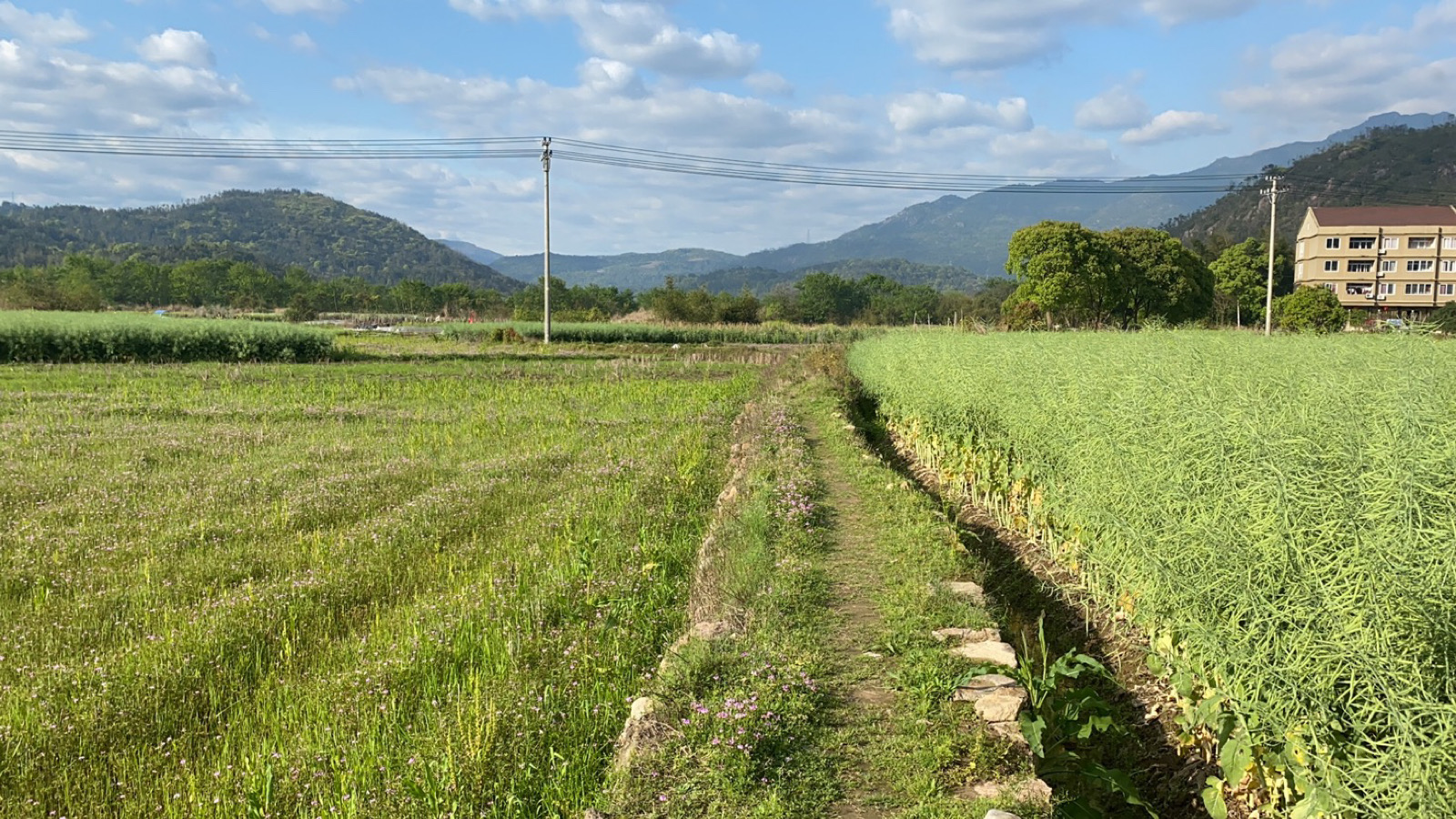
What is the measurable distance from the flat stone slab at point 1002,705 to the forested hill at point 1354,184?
111248 millimetres

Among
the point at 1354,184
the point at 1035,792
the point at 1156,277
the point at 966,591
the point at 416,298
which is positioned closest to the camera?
the point at 1035,792

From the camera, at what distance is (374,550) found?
286 inches

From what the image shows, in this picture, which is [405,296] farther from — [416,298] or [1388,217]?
[1388,217]

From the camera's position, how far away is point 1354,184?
112 m

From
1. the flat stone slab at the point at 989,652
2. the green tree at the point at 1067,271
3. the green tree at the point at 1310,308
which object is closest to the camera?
the flat stone slab at the point at 989,652

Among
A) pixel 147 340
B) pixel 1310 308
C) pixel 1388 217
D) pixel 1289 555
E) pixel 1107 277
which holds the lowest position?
pixel 1289 555

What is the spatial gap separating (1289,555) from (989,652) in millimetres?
1727

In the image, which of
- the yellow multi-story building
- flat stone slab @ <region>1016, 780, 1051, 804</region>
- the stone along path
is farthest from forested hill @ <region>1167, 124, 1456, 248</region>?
flat stone slab @ <region>1016, 780, 1051, 804</region>

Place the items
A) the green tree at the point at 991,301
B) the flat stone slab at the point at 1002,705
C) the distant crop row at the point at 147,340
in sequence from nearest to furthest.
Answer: the flat stone slab at the point at 1002,705
the distant crop row at the point at 147,340
the green tree at the point at 991,301

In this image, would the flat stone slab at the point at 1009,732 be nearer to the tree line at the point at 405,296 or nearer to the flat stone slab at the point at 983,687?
the flat stone slab at the point at 983,687

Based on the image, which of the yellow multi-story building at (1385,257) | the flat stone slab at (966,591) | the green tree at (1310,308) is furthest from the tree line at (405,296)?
the flat stone slab at (966,591)

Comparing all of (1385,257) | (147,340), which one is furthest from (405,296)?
(1385,257)

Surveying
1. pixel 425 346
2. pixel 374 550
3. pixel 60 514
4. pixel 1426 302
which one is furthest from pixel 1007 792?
pixel 1426 302

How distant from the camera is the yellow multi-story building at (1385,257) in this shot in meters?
Answer: 65.9
